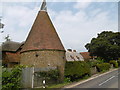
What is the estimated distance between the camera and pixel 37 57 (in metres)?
25.4

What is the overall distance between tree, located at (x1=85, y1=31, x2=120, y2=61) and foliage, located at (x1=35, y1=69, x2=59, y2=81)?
3385cm

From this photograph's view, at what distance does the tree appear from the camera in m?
48.2

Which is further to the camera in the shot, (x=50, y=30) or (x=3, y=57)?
(x=3, y=57)

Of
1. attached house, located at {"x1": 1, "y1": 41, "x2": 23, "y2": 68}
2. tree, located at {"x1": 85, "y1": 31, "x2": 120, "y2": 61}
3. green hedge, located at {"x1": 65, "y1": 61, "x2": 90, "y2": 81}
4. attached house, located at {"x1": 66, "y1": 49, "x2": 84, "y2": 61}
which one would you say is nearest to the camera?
green hedge, located at {"x1": 65, "y1": 61, "x2": 90, "y2": 81}

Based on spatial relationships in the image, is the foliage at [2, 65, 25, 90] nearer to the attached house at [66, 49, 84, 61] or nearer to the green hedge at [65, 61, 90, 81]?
the green hedge at [65, 61, 90, 81]

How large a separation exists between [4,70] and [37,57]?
11584mm

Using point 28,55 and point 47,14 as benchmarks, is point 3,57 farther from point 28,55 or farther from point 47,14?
point 47,14

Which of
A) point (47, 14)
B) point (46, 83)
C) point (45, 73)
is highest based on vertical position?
point (47, 14)

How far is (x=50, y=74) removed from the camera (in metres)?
16.2

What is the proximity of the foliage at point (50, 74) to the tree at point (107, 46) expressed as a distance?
33.8 metres

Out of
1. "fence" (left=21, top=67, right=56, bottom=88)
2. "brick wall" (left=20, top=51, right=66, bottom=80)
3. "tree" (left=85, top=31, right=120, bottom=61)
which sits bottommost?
"fence" (left=21, top=67, right=56, bottom=88)

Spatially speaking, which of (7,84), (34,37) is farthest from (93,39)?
(7,84)

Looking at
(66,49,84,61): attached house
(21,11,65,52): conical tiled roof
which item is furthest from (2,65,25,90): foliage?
(66,49,84,61): attached house

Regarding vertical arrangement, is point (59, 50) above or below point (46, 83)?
above
